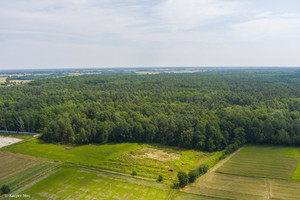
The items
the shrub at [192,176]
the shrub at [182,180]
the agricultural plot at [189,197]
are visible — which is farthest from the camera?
the shrub at [192,176]

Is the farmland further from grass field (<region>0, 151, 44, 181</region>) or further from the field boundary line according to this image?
grass field (<region>0, 151, 44, 181</region>)

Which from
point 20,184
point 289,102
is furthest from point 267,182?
point 289,102

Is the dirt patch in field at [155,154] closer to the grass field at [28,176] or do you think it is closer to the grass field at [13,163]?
the grass field at [28,176]

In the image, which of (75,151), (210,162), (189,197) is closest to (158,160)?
(210,162)

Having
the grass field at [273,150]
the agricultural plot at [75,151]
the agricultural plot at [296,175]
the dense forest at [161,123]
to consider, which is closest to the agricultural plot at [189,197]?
the agricultural plot at [296,175]

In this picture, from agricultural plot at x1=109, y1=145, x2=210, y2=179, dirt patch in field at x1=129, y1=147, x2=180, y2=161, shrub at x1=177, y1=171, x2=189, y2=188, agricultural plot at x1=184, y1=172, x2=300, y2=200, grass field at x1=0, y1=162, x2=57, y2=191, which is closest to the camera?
agricultural plot at x1=184, y1=172, x2=300, y2=200

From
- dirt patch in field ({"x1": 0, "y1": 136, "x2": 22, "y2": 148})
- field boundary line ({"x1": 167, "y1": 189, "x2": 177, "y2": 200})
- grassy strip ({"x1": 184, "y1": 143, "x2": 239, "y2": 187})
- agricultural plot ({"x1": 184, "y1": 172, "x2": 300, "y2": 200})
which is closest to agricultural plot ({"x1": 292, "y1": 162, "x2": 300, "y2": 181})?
agricultural plot ({"x1": 184, "y1": 172, "x2": 300, "y2": 200})
